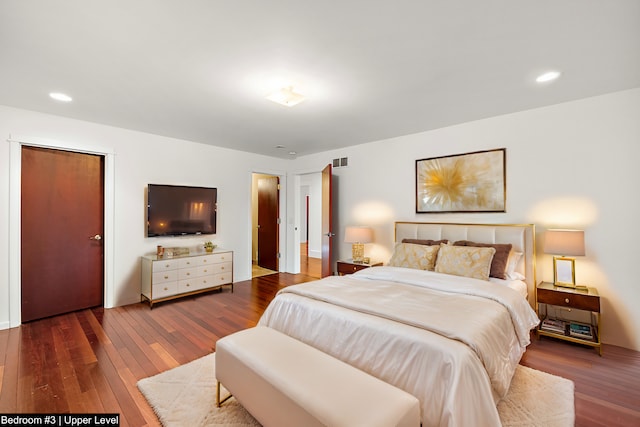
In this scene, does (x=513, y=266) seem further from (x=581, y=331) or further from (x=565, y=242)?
(x=581, y=331)

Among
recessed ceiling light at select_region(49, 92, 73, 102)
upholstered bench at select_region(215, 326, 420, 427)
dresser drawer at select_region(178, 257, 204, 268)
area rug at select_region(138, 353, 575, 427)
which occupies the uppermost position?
recessed ceiling light at select_region(49, 92, 73, 102)

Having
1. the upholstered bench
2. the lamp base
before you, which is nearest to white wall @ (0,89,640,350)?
the lamp base

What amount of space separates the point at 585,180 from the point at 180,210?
17.0 feet

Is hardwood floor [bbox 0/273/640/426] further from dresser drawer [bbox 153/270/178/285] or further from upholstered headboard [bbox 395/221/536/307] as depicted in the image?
upholstered headboard [bbox 395/221/536/307]

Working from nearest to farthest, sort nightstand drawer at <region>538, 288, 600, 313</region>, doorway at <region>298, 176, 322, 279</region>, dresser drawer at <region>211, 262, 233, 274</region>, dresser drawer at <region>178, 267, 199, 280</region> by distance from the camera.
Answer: nightstand drawer at <region>538, 288, 600, 313</region> → dresser drawer at <region>178, 267, 199, 280</region> → dresser drawer at <region>211, 262, 233, 274</region> → doorway at <region>298, 176, 322, 279</region>

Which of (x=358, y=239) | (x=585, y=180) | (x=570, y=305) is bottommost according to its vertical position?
(x=570, y=305)

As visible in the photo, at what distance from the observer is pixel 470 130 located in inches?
142

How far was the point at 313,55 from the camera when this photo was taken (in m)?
2.09

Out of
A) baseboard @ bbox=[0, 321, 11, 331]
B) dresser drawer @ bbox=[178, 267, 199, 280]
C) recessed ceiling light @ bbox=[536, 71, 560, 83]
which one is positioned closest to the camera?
recessed ceiling light @ bbox=[536, 71, 560, 83]

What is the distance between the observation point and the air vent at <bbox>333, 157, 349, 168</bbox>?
16.4 ft

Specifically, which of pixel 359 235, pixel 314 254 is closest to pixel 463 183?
pixel 359 235

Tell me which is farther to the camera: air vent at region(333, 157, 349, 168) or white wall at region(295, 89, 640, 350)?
air vent at region(333, 157, 349, 168)

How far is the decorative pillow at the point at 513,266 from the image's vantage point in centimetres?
299

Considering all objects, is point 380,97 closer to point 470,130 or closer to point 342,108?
point 342,108
